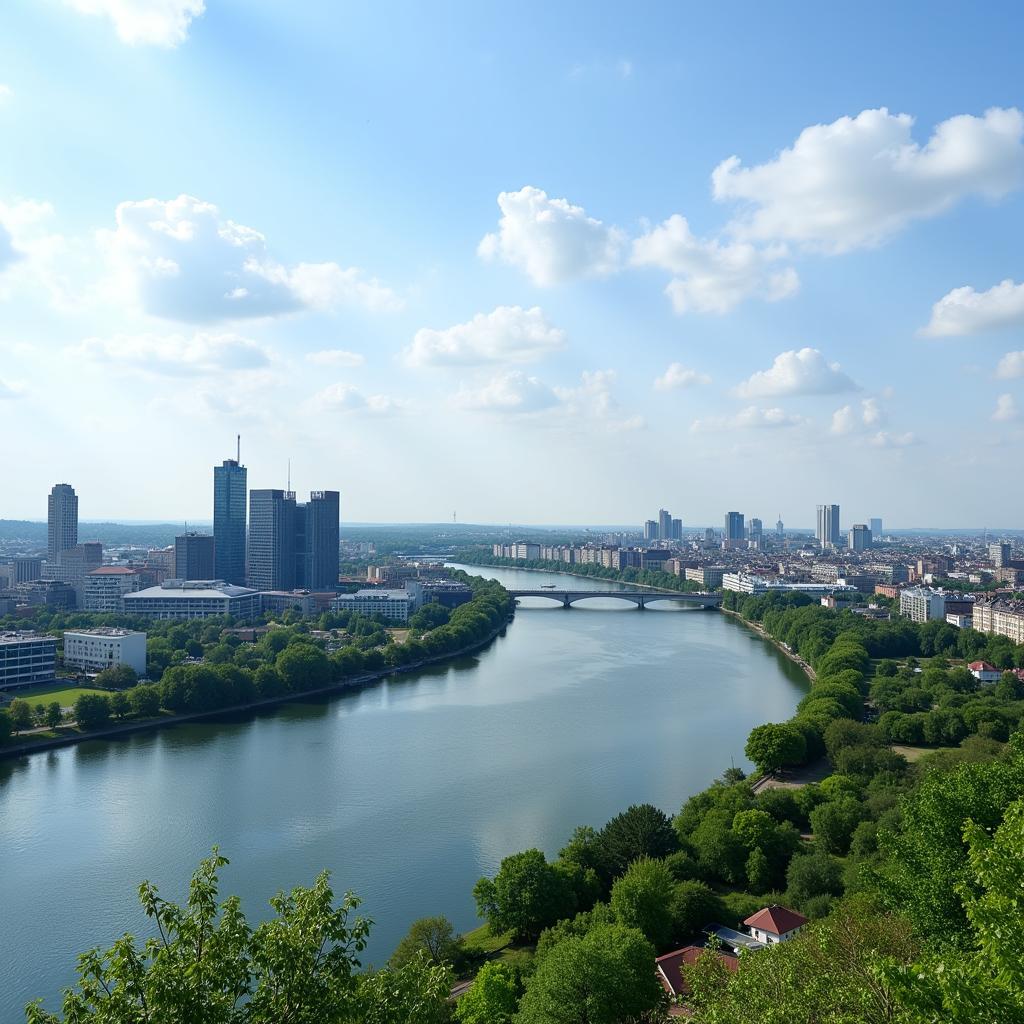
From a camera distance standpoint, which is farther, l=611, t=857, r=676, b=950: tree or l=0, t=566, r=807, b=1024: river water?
l=0, t=566, r=807, b=1024: river water

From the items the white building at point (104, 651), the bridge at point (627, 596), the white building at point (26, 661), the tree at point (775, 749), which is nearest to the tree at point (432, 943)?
the tree at point (775, 749)

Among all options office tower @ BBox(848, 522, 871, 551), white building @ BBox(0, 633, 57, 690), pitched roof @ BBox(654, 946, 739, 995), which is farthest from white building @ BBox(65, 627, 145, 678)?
office tower @ BBox(848, 522, 871, 551)

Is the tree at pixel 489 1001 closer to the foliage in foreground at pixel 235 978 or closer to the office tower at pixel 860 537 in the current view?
the foliage in foreground at pixel 235 978

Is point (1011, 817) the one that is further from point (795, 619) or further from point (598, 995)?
point (795, 619)

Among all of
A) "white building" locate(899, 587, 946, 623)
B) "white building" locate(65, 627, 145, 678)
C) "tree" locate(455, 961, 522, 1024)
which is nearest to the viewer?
"tree" locate(455, 961, 522, 1024)

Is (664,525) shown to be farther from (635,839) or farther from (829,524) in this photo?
(635,839)

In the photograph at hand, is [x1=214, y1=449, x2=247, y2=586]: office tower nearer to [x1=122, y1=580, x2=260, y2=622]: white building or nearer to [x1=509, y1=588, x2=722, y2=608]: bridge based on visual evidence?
[x1=122, y1=580, x2=260, y2=622]: white building

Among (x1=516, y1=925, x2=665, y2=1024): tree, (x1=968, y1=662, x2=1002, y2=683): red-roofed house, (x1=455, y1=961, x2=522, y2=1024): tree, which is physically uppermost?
(x1=516, y1=925, x2=665, y2=1024): tree
